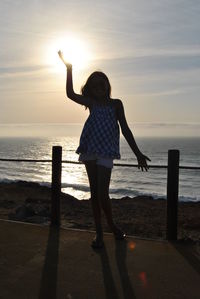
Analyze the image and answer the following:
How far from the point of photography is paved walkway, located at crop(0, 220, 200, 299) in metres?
3.36

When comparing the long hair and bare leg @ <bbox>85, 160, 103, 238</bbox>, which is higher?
the long hair

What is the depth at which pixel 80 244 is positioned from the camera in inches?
182

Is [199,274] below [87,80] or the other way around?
below

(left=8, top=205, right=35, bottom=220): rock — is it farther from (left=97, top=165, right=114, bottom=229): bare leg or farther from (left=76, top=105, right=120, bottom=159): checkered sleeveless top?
(left=76, top=105, right=120, bottom=159): checkered sleeveless top

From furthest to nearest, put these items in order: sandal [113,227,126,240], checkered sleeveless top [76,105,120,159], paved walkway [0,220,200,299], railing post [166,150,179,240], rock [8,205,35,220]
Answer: rock [8,205,35,220] < railing post [166,150,179,240] < sandal [113,227,126,240] < checkered sleeveless top [76,105,120,159] < paved walkway [0,220,200,299]

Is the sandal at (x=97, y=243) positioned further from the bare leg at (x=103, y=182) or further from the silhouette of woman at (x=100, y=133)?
the bare leg at (x=103, y=182)

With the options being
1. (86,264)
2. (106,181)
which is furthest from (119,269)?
(106,181)

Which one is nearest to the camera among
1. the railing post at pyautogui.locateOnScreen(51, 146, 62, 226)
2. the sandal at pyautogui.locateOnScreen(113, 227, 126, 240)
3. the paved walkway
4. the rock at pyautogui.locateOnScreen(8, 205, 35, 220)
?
the paved walkway

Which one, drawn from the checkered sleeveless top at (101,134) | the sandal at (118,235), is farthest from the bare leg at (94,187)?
the sandal at (118,235)

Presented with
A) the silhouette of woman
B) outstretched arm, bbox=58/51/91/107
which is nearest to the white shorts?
the silhouette of woman

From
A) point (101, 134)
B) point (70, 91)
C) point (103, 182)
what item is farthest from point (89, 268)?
point (70, 91)

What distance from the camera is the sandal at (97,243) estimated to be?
450cm

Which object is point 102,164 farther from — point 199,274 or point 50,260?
point 199,274

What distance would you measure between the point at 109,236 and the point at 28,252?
3.29ft
